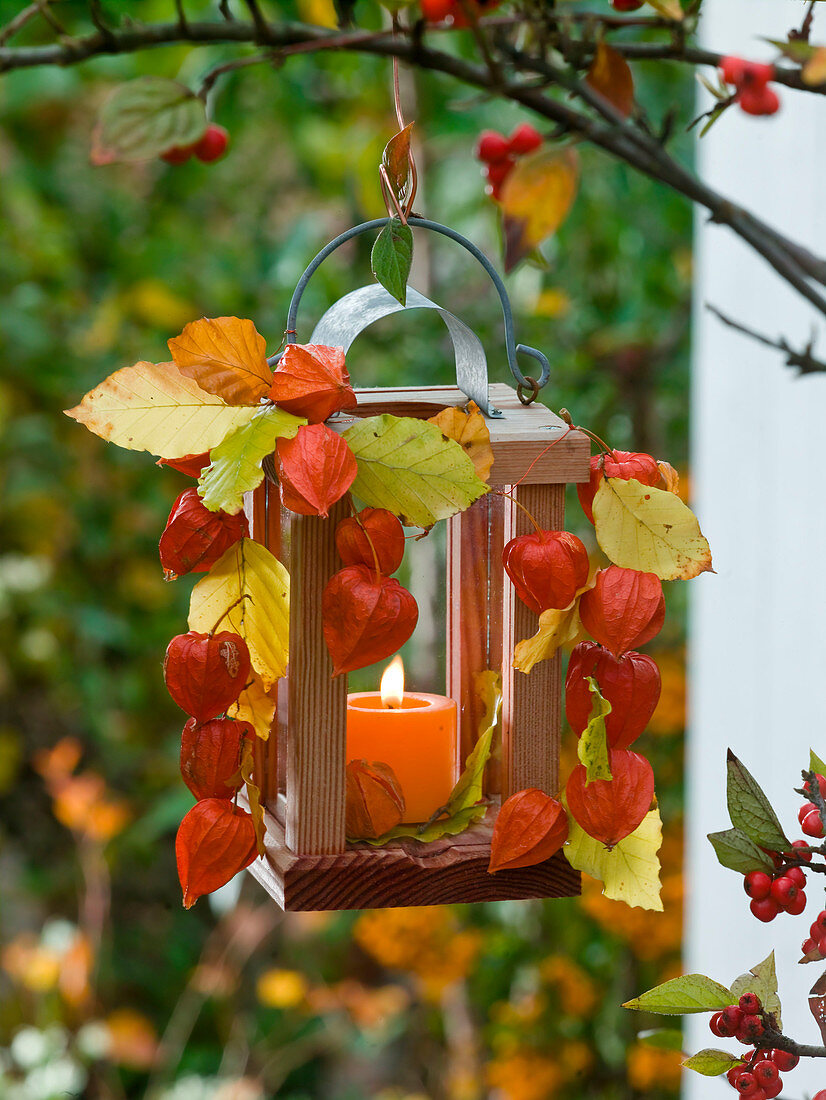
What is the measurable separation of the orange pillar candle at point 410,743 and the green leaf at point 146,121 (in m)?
0.33

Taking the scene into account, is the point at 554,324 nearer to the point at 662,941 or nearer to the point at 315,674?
the point at 662,941

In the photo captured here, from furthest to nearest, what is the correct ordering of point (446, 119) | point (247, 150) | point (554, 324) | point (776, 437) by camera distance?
point (247, 150) < point (554, 324) < point (446, 119) < point (776, 437)

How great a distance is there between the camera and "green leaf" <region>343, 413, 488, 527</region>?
0.50 meters

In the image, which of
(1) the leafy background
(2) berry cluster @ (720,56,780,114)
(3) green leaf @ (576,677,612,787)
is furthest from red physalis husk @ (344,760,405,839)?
(1) the leafy background

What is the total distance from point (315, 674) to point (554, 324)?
1331mm

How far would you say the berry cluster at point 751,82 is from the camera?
1.22 ft

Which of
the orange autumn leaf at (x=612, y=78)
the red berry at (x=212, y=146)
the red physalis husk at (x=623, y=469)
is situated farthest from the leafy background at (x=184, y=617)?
the orange autumn leaf at (x=612, y=78)

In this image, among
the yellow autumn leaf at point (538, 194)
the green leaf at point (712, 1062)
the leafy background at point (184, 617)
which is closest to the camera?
the yellow autumn leaf at point (538, 194)

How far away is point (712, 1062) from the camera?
44 cm

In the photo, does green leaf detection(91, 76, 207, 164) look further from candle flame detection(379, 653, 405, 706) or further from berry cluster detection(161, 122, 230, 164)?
candle flame detection(379, 653, 405, 706)

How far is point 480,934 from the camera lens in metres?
1.84

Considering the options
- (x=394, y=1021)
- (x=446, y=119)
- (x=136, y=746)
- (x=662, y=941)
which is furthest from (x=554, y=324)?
(x=394, y=1021)

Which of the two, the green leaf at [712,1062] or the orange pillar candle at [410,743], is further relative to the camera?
the orange pillar candle at [410,743]

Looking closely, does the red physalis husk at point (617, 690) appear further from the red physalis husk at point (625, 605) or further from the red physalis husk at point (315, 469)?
the red physalis husk at point (315, 469)
